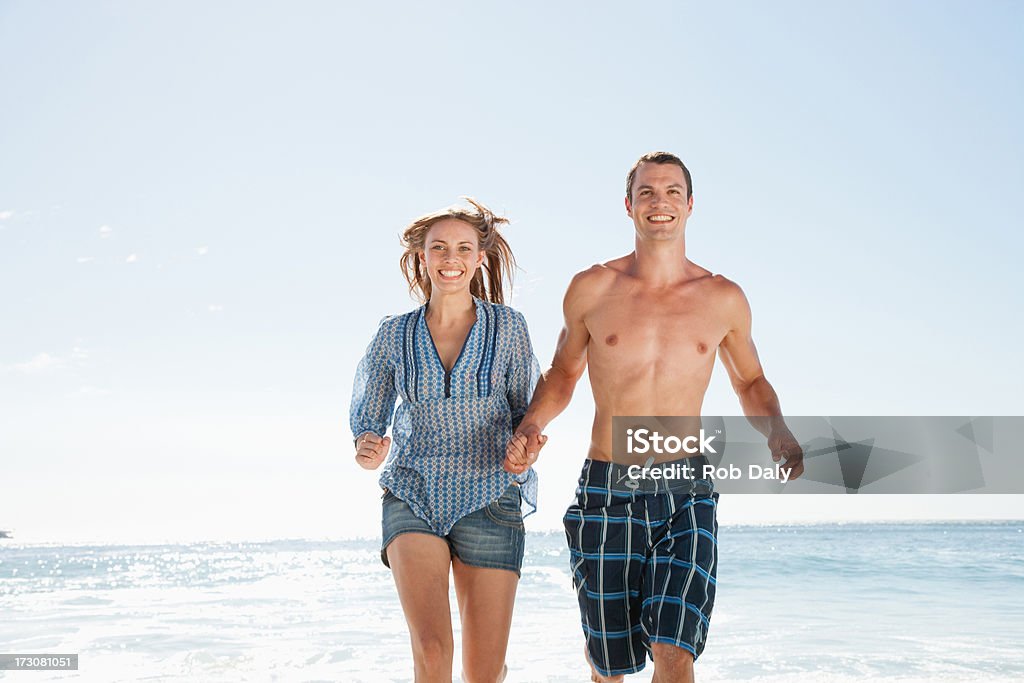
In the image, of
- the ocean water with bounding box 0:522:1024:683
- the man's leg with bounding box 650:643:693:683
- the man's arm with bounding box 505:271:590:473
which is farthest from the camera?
the ocean water with bounding box 0:522:1024:683

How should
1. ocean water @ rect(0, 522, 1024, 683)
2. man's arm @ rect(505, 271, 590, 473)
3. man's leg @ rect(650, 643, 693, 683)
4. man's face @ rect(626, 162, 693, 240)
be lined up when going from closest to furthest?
man's leg @ rect(650, 643, 693, 683), man's arm @ rect(505, 271, 590, 473), man's face @ rect(626, 162, 693, 240), ocean water @ rect(0, 522, 1024, 683)

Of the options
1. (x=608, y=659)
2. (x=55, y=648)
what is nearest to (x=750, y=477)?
(x=608, y=659)

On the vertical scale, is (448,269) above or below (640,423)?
above

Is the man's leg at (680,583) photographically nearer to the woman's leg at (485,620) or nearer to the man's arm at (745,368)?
the man's arm at (745,368)

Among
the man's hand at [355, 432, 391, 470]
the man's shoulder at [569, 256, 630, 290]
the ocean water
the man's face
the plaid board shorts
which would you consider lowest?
the ocean water

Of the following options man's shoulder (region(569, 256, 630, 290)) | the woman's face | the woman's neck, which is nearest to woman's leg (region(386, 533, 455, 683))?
the woman's neck

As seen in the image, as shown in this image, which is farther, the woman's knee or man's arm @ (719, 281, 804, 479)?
man's arm @ (719, 281, 804, 479)

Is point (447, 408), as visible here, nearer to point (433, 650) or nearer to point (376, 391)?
point (376, 391)

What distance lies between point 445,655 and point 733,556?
18272mm

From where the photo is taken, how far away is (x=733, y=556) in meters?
21.2

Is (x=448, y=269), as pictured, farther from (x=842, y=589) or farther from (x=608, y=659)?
(x=842, y=589)

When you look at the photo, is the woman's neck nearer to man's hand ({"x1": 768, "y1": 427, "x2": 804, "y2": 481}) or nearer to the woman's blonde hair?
the woman's blonde hair

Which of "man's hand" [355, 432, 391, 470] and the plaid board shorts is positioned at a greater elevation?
"man's hand" [355, 432, 391, 470]

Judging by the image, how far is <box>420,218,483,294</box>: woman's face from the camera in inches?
171
